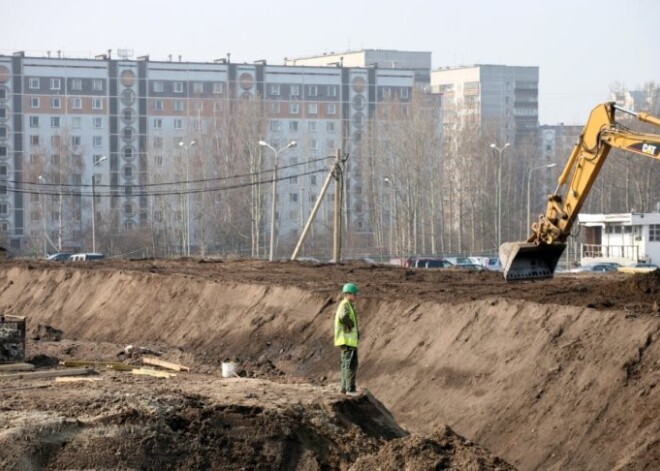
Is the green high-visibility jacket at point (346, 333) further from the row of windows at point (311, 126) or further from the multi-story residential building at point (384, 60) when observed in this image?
the multi-story residential building at point (384, 60)

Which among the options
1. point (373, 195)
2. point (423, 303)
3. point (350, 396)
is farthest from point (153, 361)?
point (373, 195)

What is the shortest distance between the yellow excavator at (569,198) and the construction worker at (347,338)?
972 cm

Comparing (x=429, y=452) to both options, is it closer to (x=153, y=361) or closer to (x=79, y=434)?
(x=79, y=434)

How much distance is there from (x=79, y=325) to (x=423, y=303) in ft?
41.0

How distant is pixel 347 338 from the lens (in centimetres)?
1658

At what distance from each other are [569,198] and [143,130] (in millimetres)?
77989

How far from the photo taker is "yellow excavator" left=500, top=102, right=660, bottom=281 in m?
25.0

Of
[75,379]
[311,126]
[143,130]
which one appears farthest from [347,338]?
[311,126]

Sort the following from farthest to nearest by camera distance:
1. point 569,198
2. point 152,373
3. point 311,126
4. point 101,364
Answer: point 311,126
point 569,198
point 101,364
point 152,373

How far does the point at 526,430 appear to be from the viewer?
1627 centimetres

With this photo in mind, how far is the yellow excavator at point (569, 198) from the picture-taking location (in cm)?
2500

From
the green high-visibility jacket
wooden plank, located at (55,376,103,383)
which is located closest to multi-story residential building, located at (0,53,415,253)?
wooden plank, located at (55,376,103,383)

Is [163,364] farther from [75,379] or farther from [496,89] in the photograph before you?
[496,89]

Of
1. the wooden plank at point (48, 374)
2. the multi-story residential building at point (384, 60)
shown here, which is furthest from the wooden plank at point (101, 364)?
the multi-story residential building at point (384, 60)
